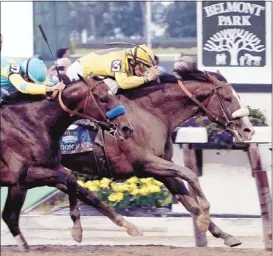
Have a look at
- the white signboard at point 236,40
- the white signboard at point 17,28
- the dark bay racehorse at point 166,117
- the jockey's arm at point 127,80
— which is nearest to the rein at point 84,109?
the jockey's arm at point 127,80

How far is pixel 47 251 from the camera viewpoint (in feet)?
25.2

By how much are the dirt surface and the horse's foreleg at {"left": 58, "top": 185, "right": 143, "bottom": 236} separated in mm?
134

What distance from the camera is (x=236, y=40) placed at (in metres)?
10.7

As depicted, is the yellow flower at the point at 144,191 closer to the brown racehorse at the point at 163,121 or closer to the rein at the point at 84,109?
the brown racehorse at the point at 163,121

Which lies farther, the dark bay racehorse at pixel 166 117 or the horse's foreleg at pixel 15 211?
the dark bay racehorse at pixel 166 117

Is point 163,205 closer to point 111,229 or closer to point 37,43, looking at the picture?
point 111,229

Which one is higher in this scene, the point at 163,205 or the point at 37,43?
the point at 37,43

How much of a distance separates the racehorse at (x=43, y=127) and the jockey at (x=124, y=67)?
579mm

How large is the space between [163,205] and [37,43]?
3.65 m

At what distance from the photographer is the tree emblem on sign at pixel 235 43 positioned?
10.6 meters

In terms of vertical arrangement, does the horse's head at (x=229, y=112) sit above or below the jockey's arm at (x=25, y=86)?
below

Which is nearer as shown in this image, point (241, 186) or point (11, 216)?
point (11, 216)

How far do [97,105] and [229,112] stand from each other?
1.29 m

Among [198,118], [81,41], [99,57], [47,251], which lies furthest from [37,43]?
[81,41]
